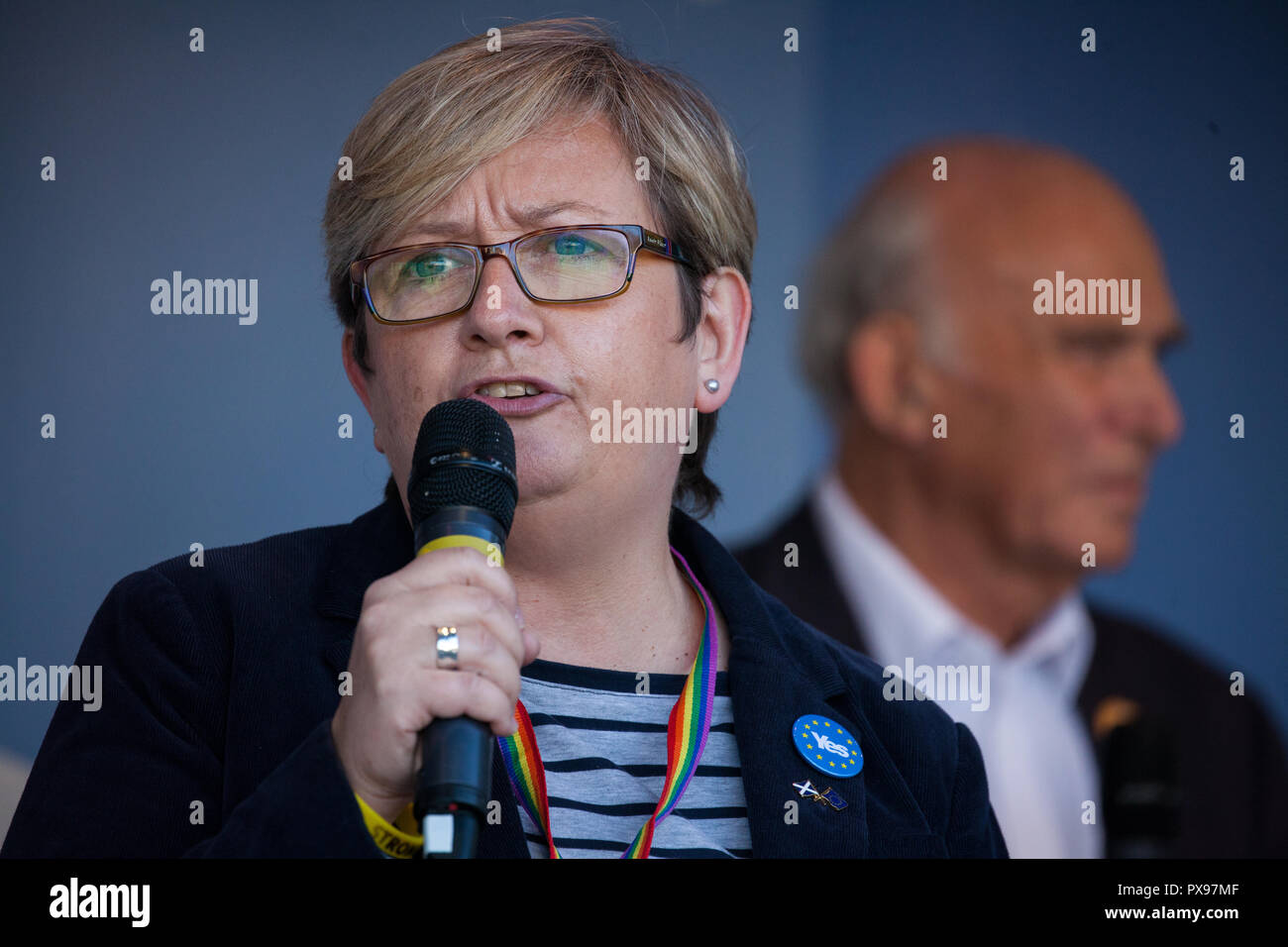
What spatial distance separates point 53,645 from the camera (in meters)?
2.91

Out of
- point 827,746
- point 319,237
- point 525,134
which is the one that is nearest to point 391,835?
point 827,746

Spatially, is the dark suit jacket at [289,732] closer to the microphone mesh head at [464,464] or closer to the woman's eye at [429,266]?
the microphone mesh head at [464,464]

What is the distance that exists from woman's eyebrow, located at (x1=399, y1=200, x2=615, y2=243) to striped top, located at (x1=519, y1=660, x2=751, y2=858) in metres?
0.72

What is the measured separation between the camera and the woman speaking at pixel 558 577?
206cm

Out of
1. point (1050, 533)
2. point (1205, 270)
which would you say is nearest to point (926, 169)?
point (1205, 270)

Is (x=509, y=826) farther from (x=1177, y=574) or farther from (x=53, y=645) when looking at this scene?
(x=1177, y=574)

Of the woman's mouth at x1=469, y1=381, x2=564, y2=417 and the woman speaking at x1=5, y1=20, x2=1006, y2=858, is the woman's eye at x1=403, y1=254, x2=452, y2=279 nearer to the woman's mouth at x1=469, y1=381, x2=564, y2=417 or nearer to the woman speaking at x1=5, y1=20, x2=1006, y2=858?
the woman speaking at x1=5, y1=20, x2=1006, y2=858

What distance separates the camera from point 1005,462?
3.41 metres

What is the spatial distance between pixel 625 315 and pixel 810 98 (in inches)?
55.7

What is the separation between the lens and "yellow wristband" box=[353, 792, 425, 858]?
1666mm

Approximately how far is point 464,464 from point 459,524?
0.14m

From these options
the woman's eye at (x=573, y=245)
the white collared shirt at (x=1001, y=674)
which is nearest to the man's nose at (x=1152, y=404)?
the white collared shirt at (x=1001, y=674)
